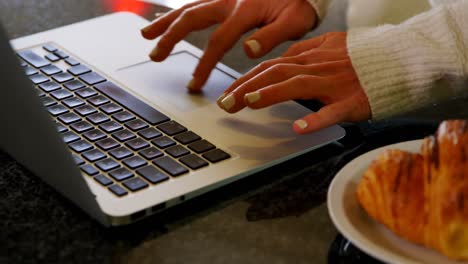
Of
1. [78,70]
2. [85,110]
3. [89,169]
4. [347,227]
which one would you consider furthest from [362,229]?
[78,70]

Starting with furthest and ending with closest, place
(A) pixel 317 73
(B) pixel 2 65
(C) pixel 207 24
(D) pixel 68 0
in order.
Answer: (D) pixel 68 0, (C) pixel 207 24, (A) pixel 317 73, (B) pixel 2 65

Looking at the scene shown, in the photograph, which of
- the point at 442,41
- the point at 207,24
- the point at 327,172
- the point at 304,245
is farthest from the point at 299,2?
the point at 304,245

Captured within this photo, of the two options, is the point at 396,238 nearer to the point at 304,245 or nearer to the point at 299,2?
the point at 304,245

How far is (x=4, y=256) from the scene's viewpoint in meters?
0.61

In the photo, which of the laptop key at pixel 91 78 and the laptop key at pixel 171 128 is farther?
the laptop key at pixel 91 78

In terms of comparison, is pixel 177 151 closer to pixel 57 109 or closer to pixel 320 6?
pixel 57 109

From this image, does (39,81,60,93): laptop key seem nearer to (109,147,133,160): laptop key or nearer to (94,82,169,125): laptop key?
(94,82,169,125): laptop key

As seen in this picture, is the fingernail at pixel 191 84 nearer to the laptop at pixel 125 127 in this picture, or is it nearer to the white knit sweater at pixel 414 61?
the laptop at pixel 125 127

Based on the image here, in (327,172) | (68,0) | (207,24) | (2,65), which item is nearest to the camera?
(2,65)

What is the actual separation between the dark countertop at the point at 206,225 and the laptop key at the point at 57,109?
0.07 m

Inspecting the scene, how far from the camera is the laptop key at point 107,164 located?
0.67 m

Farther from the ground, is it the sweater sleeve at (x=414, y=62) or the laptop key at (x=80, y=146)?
the sweater sleeve at (x=414, y=62)

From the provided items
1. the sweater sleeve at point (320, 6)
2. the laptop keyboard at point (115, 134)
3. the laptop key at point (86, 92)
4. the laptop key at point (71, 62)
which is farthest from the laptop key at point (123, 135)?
the sweater sleeve at point (320, 6)

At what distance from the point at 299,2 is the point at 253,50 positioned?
15cm
